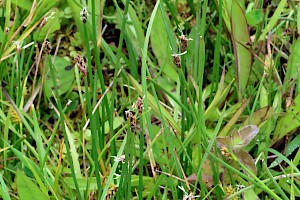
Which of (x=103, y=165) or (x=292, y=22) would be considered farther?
(x=292, y=22)

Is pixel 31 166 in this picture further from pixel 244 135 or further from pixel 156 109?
pixel 244 135

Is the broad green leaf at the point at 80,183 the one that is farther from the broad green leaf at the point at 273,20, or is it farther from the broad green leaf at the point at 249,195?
the broad green leaf at the point at 273,20

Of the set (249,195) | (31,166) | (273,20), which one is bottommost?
(249,195)

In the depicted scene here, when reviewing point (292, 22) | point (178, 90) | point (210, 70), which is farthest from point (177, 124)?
point (292, 22)

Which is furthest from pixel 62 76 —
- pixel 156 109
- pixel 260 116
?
pixel 260 116

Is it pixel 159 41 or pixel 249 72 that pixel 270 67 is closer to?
pixel 249 72
